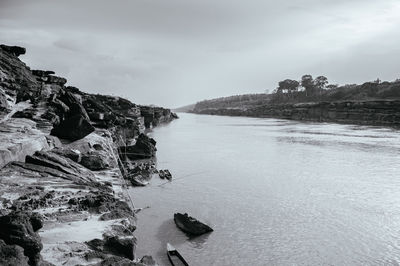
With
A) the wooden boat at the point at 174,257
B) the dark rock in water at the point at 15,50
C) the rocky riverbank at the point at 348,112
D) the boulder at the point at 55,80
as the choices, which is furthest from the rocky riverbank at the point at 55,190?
the rocky riverbank at the point at 348,112

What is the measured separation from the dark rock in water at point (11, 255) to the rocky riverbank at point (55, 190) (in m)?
0.01

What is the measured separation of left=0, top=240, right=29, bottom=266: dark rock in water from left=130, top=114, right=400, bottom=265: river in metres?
4.51

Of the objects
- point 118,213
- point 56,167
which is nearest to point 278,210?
point 118,213

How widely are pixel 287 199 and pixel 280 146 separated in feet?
61.3

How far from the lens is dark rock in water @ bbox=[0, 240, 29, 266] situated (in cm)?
441

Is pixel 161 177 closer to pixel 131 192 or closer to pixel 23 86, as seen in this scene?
pixel 131 192

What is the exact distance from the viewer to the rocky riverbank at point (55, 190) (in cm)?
587

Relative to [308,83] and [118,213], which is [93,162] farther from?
[308,83]

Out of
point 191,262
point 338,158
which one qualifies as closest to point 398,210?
point 191,262

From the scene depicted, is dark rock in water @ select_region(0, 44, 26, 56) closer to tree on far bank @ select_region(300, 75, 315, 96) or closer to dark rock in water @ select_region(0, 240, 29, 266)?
dark rock in water @ select_region(0, 240, 29, 266)

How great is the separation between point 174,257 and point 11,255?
485cm

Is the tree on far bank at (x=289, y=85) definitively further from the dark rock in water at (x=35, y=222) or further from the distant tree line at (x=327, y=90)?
the dark rock in water at (x=35, y=222)

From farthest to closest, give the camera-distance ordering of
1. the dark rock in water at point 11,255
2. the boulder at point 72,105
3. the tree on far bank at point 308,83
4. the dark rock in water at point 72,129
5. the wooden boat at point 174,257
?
the tree on far bank at point 308,83 → the boulder at point 72,105 → the dark rock in water at point 72,129 → the wooden boat at point 174,257 → the dark rock in water at point 11,255

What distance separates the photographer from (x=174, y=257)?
28.5 feet
